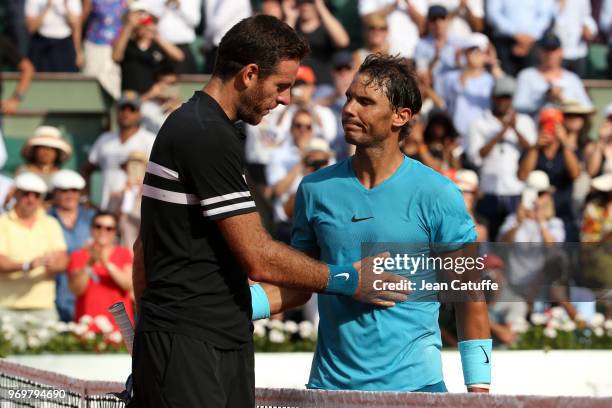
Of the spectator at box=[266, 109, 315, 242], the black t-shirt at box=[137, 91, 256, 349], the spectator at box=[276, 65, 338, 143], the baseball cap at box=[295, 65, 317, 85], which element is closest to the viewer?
the black t-shirt at box=[137, 91, 256, 349]

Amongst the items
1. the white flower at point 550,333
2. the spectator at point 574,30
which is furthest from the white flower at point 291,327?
the spectator at point 574,30

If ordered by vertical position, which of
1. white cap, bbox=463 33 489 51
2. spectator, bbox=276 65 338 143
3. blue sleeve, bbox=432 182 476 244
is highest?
white cap, bbox=463 33 489 51

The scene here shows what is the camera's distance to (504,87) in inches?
451

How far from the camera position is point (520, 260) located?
476 centimetres

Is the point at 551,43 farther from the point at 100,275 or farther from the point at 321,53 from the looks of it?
the point at 100,275

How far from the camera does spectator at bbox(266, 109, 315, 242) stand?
10.6 metres

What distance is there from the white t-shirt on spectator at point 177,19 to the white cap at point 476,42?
2.83 m

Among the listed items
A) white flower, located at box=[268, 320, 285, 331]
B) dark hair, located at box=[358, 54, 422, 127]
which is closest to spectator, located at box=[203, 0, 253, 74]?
white flower, located at box=[268, 320, 285, 331]

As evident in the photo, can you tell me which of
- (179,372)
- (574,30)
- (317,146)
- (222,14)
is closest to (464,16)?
(574,30)

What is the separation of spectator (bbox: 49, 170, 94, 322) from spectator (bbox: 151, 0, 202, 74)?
2800 mm

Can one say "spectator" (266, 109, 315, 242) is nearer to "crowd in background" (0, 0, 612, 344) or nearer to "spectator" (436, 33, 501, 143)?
"crowd in background" (0, 0, 612, 344)

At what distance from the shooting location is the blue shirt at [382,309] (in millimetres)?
4355

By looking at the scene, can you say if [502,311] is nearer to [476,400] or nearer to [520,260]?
[520,260]

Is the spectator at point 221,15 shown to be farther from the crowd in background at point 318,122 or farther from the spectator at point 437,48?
the spectator at point 437,48
